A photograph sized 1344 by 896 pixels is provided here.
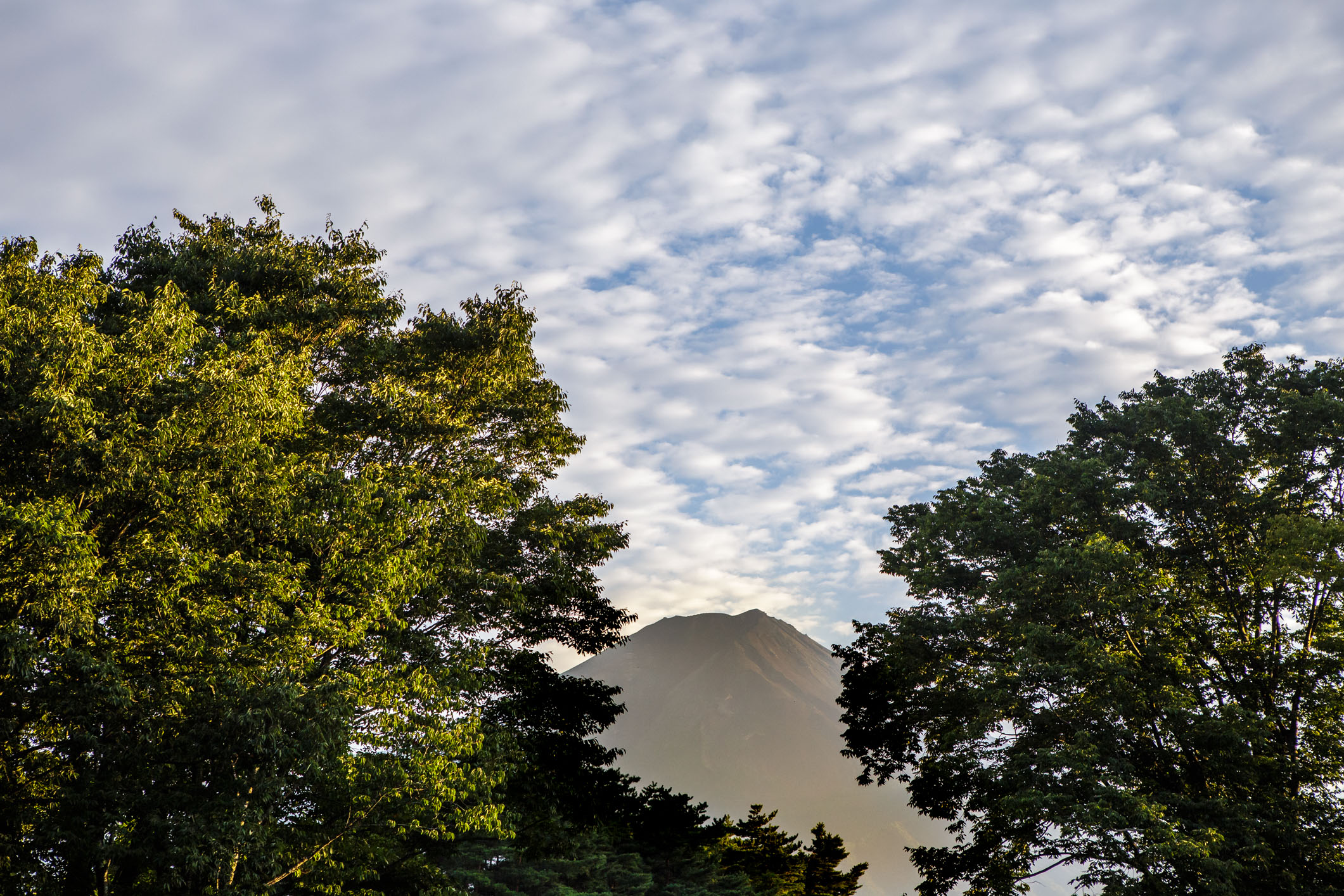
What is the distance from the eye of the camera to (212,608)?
45.3ft

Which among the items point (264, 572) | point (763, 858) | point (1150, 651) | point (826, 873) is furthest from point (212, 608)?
point (826, 873)

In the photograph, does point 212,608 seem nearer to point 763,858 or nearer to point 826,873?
point 763,858

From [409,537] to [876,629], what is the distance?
19306 millimetres

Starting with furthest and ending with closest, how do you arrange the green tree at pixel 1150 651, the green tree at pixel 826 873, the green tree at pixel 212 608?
the green tree at pixel 826 873, the green tree at pixel 1150 651, the green tree at pixel 212 608

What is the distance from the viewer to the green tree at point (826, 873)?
4628 cm

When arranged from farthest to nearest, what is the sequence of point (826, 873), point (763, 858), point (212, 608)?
point (826, 873)
point (763, 858)
point (212, 608)

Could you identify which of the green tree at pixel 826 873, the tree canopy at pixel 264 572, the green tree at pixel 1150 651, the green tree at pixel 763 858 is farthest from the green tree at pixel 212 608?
the green tree at pixel 826 873

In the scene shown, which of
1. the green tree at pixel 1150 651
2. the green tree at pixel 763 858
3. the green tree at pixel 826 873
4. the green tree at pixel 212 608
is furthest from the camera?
the green tree at pixel 826 873

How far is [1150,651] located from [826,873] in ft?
102

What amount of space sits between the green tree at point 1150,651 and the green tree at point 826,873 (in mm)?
21369

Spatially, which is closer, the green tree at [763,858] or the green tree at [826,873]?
the green tree at [763,858]

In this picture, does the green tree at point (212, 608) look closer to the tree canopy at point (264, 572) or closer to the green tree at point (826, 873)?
the tree canopy at point (264, 572)

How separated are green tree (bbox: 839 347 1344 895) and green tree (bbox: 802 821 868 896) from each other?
70.1 feet

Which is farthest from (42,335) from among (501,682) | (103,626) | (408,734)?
(501,682)
